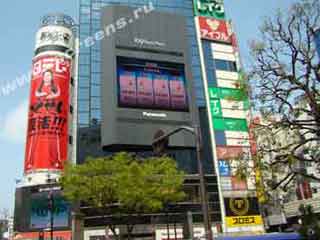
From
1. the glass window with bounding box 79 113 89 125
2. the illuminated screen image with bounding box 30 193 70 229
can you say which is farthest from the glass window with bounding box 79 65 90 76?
the illuminated screen image with bounding box 30 193 70 229

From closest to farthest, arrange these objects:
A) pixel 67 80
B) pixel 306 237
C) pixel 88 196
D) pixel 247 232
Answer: pixel 306 237
pixel 88 196
pixel 247 232
pixel 67 80

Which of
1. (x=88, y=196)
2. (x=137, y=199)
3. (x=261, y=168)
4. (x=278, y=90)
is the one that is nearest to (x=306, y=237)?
(x=261, y=168)

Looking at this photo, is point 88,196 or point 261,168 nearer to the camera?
point 261,168

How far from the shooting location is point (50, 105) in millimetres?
49562

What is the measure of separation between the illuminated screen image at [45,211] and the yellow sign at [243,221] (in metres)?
20.0

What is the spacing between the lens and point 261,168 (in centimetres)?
1633

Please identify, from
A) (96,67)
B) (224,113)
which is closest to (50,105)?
(96,67)

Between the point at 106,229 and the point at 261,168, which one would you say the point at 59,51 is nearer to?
the point at 106,229

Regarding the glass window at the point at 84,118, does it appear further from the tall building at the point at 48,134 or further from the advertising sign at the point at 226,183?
the advertising sign at the point at 226,183

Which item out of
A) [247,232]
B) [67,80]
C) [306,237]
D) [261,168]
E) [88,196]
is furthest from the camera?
[67,80]

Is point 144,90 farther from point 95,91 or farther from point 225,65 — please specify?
point 225,65

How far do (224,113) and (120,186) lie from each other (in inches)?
1052

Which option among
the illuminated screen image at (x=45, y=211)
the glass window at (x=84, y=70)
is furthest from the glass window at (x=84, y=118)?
the illuminated screen image at (x=45, y=211)

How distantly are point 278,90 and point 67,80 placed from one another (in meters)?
39.9
